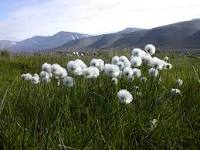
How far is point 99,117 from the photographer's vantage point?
3951 mm

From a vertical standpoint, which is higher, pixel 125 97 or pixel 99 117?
pixel 125 97

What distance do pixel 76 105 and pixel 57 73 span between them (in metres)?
0.50

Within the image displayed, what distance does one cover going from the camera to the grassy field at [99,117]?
341 centimetres

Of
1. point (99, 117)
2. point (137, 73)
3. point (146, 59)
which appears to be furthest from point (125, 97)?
point (146, 59)

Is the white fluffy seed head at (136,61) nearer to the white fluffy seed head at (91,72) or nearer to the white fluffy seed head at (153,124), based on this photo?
the white fluffy seed head at (91,72)

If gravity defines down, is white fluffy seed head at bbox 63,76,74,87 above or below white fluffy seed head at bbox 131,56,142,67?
below

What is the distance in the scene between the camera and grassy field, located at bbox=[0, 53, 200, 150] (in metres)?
3.41

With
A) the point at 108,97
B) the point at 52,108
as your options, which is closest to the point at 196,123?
the point at 108,97

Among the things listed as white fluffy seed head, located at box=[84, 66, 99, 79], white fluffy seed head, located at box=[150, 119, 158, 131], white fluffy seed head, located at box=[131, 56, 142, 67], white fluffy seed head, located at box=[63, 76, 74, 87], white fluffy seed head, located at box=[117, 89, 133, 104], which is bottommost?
white fluffy seed head, located at box=[150, 119, 158, 131]

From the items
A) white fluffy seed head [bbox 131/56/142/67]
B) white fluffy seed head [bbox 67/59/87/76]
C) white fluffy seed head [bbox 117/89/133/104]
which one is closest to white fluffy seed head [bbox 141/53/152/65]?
white fluffy seed head [bbox 131/56/142/67]

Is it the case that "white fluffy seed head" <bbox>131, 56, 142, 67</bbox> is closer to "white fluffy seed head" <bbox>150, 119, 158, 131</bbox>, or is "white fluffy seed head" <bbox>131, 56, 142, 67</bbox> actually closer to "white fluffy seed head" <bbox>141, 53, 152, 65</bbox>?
"white fluffy seed head" <bbox>141, 53, 152, 65</bbox>

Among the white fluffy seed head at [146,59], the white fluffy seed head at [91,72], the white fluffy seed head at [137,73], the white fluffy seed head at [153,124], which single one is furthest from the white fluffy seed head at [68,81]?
the white fluffy seed head at [153,124]

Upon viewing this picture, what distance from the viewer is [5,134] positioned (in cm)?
347

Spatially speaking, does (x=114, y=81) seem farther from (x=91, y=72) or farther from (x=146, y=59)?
(x=146, y=59)
